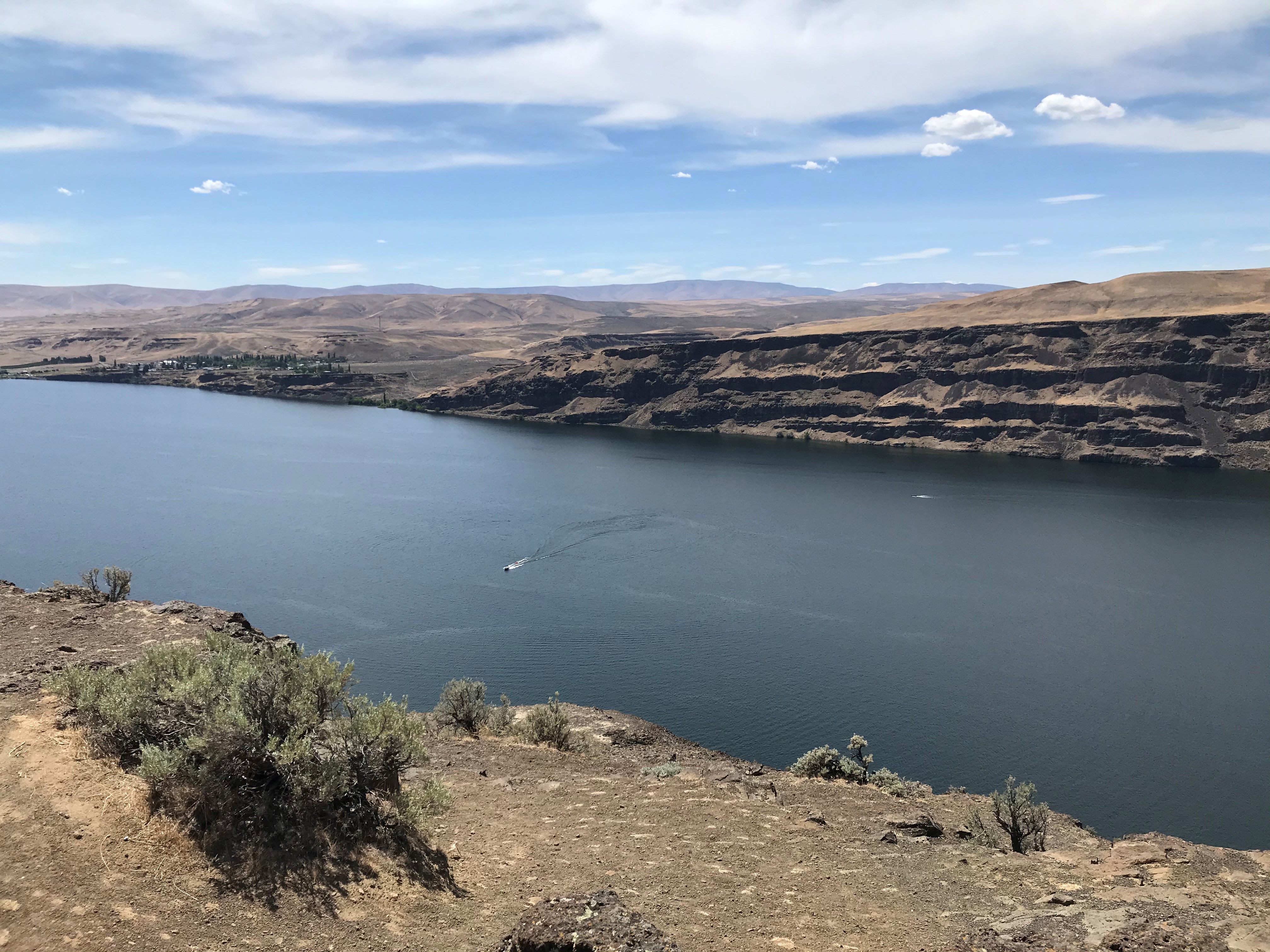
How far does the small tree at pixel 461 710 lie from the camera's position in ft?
94.7

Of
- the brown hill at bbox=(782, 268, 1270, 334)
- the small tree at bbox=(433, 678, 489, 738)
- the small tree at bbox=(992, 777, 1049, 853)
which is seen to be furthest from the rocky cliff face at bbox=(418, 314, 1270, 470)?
the small tree at bbox=(433, 678, 489, 738)

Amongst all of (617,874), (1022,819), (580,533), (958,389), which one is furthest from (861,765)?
(958,389)

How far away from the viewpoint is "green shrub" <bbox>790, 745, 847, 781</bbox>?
27.1m

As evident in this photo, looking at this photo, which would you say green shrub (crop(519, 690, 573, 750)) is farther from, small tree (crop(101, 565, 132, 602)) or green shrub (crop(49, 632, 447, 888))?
small tree (crop(101, 565, 132, 602))

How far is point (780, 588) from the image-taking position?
66.6m

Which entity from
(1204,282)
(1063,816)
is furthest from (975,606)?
(1204,282)

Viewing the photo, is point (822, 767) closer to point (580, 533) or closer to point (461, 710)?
point (461, 710)

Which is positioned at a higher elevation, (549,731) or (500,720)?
(549,731)

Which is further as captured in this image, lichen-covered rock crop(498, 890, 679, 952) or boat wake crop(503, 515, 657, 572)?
boat wake crop(503, 515, 657, 572)

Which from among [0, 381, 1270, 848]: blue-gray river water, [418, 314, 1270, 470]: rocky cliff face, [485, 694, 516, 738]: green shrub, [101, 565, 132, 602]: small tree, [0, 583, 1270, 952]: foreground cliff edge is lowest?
[0, 381, 1270, 848]: blue-gray river water

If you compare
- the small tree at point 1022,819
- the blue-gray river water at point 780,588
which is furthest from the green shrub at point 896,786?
the blue-gray river water at point 780,588

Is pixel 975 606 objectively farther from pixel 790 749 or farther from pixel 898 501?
pixel 898 501

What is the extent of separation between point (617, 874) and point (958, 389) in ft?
490

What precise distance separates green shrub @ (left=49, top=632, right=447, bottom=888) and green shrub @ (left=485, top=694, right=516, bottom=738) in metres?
10.8
